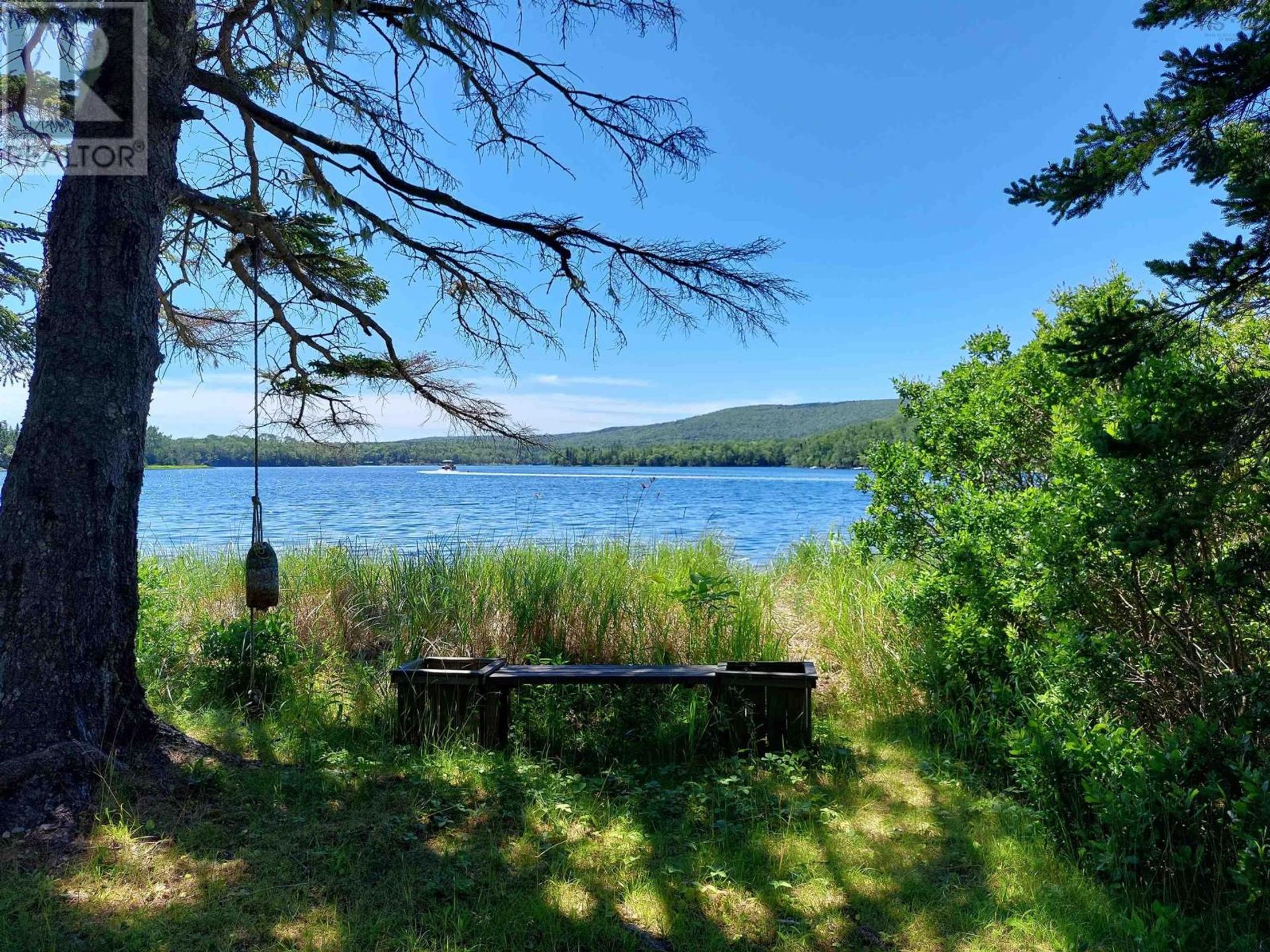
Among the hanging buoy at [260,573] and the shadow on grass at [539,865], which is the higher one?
the hanging buoy at [260,573]

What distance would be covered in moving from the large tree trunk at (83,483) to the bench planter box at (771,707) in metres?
2.94

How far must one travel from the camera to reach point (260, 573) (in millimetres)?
3812

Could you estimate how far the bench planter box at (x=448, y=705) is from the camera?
149 inches

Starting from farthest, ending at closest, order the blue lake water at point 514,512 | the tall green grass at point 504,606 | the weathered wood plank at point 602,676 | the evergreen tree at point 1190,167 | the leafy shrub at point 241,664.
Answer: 1. the blue lake water at point 514,512
2. the tall green grass at point 504,606
3. the leafy shrub at point 241,664
4. the weathered wood plank at point 602,676
5. the evergreen tree at point 1190,167

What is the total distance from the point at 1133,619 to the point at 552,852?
265 centimetres

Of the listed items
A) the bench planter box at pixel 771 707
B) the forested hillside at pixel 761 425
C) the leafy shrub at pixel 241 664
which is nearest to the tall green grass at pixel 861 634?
the bench planter box at pixel 771 707

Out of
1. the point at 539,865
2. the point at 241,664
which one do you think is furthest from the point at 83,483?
the point at 539,865

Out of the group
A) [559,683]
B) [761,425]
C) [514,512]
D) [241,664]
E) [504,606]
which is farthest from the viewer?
[761,425]

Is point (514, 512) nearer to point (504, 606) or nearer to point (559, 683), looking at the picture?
point (504, 606)

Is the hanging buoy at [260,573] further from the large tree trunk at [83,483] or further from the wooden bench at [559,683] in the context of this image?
the wooden bench at [559,683]

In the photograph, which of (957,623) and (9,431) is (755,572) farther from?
(9,431)

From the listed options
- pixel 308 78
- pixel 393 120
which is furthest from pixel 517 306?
pixel 308 78

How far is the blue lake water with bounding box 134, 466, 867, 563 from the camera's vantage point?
844cm

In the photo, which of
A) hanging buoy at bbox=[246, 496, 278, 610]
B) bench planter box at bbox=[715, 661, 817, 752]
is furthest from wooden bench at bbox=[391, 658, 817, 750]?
hanging buoy at bbox=[246, 496, 278, 610]
